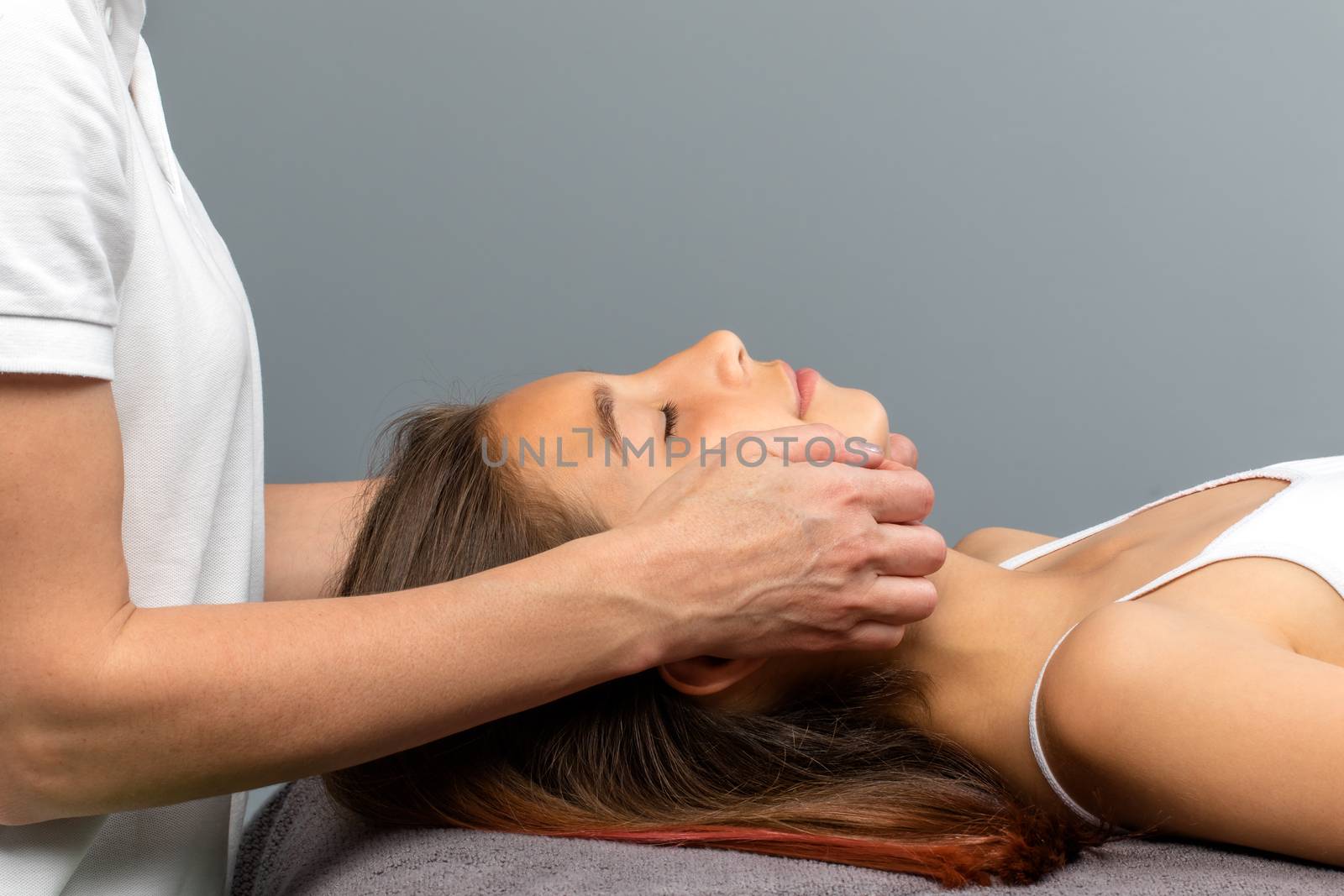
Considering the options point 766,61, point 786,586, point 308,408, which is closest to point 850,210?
point 766,61

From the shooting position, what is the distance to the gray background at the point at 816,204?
2.08 meters

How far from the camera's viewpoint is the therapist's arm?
2.45 feet

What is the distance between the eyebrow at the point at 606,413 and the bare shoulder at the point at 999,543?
1.99 ft

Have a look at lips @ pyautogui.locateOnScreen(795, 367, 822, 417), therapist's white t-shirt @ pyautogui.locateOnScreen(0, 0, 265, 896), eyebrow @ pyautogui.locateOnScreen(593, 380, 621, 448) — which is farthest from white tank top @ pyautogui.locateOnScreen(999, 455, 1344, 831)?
therapist's white t-shirt @ pyautogui.locateOnScreen(0, 0, 265, 896)

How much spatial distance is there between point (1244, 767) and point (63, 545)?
2.94ft

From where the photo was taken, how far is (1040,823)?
105cm

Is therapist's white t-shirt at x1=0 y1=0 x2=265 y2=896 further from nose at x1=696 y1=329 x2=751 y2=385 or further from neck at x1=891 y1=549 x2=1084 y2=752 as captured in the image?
neck at x1=891 y1=549 x2=1084 y2=752

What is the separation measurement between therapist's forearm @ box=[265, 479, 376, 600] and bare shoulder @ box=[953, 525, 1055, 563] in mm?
845

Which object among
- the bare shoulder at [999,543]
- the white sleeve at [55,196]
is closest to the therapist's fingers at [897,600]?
the bare shoulder at [999,543]

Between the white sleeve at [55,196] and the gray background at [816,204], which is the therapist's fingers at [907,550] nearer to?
the white sleeve at [55,196]

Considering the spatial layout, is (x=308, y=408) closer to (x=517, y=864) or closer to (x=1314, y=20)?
(x=517, y=864)

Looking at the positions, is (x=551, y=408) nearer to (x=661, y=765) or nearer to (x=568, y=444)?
(x=568, y=444)

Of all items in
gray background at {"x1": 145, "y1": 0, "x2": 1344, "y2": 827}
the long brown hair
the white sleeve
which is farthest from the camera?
gray background at {"x1": 145, "y1": 0, "x2": 1344, "y2": 827}

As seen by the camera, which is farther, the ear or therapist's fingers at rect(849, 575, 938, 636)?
the ear
